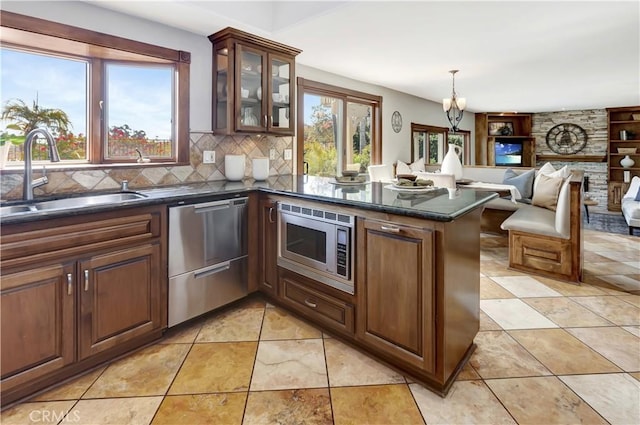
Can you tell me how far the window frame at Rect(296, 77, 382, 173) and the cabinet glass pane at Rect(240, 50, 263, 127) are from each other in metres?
0.99

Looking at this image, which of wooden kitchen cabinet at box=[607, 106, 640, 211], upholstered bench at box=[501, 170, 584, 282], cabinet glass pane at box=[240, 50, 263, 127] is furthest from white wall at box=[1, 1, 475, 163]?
wooden kitchen cabinet at box=[607, 106, 640, 211]

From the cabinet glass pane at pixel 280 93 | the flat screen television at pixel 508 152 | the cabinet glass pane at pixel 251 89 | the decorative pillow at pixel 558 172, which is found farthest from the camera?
the flat screen television at pixel 508 152

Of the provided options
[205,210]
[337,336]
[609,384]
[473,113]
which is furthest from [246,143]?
[473,113]

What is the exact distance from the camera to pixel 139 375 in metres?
1.83

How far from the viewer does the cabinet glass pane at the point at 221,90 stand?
9.66 feet

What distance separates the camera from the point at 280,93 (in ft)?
10.7

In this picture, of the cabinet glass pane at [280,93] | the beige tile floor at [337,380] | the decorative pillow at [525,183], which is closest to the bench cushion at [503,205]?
the decorative pillow at [525,183]

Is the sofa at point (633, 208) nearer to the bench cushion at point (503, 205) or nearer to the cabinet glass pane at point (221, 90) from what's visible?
the bench cushion at point (503, 205)

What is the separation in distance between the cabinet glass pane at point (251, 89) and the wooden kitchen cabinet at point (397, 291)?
167cm

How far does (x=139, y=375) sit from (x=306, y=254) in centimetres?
114

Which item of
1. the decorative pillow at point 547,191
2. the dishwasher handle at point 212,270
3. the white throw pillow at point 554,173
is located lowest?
the dishwasher handle at point 212,270

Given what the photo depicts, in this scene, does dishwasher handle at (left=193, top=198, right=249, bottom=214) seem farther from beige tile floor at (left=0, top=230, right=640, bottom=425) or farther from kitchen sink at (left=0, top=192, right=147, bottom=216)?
beige tile floor at (left=0, top=230, right=640, bottom=425)

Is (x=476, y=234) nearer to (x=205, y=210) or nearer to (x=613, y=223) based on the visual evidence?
(x=205, y=210)

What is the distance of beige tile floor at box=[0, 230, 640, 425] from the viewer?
60.8 inches
